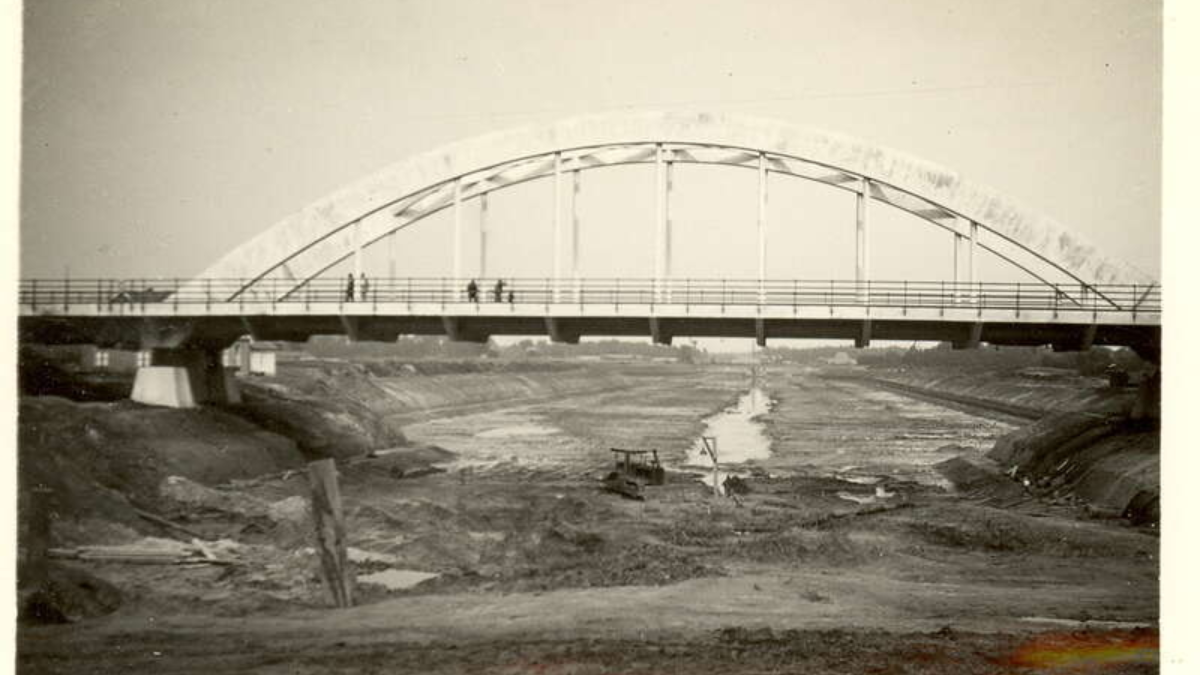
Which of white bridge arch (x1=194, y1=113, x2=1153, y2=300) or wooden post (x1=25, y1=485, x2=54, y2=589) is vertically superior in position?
white bridge arch (x1=194, y1=113, x2=1153, y2=300)

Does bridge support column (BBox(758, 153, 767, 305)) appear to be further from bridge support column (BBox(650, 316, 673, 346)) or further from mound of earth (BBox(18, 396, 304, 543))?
mound of earth (BBox(18, 396, 304, 543))

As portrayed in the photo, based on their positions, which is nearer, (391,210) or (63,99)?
(63,99)

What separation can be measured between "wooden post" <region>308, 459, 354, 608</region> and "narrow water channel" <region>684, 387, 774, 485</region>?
11259 mm

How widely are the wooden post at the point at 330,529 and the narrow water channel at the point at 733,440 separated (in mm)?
11259

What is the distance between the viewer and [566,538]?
61.7ft

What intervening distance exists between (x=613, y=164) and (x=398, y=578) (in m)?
14.0

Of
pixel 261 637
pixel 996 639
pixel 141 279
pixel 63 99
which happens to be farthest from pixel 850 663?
pixel 141 279

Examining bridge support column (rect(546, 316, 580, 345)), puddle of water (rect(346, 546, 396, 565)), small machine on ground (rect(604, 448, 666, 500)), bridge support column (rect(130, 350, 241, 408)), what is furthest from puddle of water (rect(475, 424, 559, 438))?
puddle of water (rect(346, 546, 396, 565))

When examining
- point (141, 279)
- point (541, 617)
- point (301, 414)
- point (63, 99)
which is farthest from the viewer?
point (301, 414)

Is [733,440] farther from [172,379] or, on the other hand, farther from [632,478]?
[172,379]

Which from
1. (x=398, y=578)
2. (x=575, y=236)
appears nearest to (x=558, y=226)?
(x=575, y=236)

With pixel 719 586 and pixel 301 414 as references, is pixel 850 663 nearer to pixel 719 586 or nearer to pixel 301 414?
pixel 719 586

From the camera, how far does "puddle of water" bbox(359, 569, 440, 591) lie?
15617 millimetres
